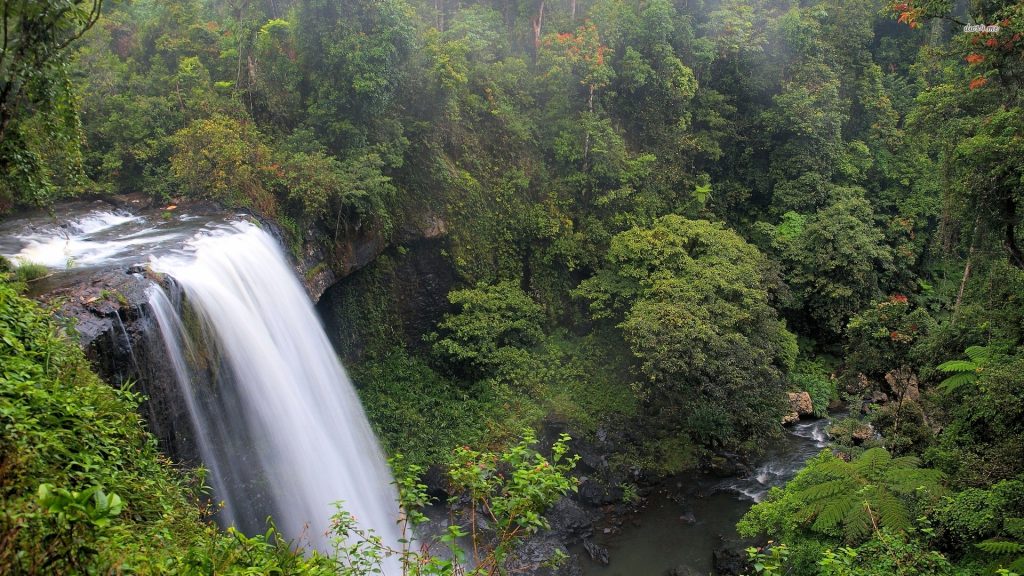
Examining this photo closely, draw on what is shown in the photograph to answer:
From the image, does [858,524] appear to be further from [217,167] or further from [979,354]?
[217,167]

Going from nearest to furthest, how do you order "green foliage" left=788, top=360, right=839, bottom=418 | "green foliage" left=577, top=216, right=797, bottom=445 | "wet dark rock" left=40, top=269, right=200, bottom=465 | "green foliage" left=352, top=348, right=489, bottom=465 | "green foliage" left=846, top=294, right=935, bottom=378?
"wet dark rock" left=40, top=269, right=200, bottom=465 → "green foliage" left=846, top=294, right=935, bottom=378 → "green foliage" left=577, top=216, right=797, bottom=445 → "green foliage" left=352, top=348, right=489, bottom=465 → "green foliage" left=788, top=360, right=839, bottom=418

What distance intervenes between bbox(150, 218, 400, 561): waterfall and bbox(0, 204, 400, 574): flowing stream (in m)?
0.02

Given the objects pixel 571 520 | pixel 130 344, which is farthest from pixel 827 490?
pixel 130 344

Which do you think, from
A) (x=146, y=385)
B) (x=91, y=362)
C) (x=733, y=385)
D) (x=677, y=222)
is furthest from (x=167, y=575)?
(x=677, y=222)

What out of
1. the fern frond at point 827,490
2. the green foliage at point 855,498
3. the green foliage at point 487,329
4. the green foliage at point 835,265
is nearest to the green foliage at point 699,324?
the green foliage at point 487,329

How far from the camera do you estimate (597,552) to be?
11773 millimetres

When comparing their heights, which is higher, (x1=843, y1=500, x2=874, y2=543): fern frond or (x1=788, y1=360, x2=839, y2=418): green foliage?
A: (x1=843, y1=500, x2=874, y2=543): fern frond

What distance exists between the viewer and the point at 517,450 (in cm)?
480

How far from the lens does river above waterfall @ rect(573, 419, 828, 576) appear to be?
1162 centimetres

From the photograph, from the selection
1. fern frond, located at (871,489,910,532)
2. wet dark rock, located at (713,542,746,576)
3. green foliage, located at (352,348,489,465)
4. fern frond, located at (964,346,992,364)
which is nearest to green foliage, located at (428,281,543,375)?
green foliage, located at (352,348,489,465)

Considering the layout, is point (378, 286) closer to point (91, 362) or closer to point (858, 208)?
point (91, 362)

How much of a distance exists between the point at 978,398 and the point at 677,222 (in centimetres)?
871

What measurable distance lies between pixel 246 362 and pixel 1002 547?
9.31m

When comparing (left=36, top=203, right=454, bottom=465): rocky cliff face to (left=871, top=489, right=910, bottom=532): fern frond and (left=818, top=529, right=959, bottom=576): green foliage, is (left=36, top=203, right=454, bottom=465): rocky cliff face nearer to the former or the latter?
(left=818, top=529, right=959, bottom=576): green foliage
